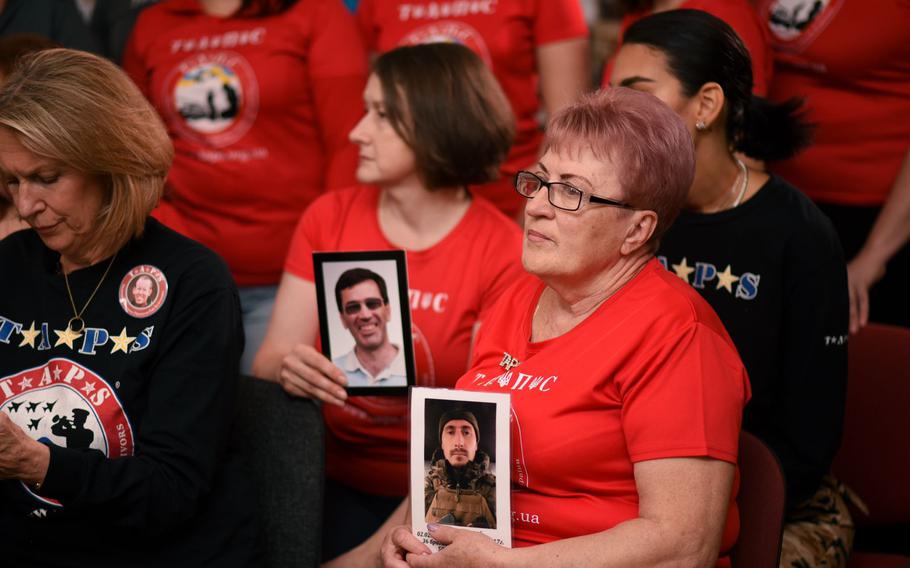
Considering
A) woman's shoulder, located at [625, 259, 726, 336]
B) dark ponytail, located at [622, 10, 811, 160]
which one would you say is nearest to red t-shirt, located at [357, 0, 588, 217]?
dark ponytail, located at [622, 10, 811, 160]

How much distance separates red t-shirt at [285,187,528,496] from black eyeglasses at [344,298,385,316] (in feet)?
1.05

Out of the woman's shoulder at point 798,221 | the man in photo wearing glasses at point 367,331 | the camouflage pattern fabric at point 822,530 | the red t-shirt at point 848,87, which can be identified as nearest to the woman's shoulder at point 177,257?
the man in photo wearing glasses at point 367,331

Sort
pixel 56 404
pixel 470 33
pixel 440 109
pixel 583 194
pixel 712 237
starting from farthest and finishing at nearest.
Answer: pixel 470 33, pixel 440 109, pixel 712 237, pixel 56 404, pixel 583 194

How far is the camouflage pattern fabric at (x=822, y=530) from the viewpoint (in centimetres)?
228

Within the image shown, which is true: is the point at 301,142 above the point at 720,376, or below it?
above

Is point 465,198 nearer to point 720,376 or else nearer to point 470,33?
point 470,33

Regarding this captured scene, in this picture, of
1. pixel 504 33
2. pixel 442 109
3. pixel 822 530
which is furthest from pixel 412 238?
pixel 822 530

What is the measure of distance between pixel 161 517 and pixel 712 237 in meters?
1.39

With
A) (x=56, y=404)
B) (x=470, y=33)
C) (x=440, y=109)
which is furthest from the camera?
(x=470, y=33)

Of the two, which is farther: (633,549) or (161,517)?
(161,517)

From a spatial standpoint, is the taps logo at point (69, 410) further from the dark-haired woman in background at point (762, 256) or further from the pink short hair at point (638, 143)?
the dark-haired woman in background at point (762, 256)

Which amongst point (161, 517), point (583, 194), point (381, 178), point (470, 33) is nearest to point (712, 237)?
point (583, 194)

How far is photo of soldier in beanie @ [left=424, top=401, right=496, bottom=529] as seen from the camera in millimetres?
1895

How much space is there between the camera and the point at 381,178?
2.80 m
